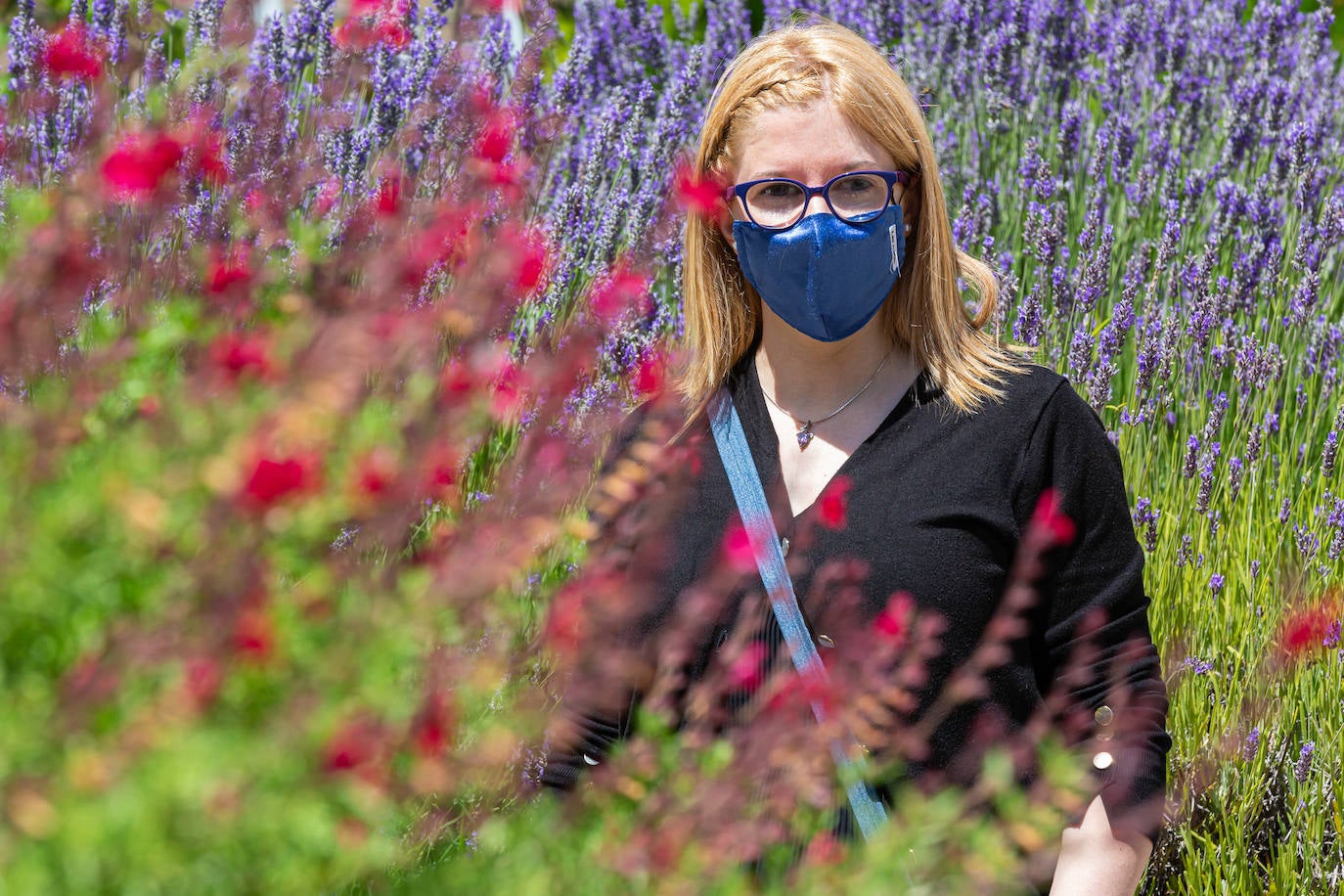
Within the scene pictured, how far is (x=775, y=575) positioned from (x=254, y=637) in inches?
45.6

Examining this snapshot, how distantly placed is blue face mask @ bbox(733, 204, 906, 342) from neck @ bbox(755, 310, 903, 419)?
0.06 metres

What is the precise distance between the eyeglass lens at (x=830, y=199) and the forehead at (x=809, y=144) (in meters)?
0.02

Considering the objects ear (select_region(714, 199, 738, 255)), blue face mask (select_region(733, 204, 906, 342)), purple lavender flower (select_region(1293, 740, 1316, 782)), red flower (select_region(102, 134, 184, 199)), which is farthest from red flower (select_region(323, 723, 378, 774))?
purple lavender flower (select_region(1293, 740, 1316, 782))

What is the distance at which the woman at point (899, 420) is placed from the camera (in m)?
1.88

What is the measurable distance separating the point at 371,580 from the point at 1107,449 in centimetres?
125

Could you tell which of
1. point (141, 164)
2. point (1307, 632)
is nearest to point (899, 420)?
point (1307, 632)

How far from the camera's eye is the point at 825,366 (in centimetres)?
215

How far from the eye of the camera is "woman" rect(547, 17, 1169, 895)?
188cm

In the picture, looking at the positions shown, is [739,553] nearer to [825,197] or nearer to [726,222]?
[825,197]

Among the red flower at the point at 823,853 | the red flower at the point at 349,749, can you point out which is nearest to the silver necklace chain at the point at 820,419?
the red flower at the point at 823,853

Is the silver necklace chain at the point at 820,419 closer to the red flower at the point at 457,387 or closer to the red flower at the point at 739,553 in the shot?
the red flower at the point at 739,553

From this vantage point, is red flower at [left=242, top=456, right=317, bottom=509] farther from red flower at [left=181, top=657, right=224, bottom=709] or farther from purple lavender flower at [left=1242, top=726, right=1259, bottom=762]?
purple lavender flower at [left=1242, top=726, right=1259, bottom=762]

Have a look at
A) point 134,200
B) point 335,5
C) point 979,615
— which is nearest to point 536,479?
point 979,615

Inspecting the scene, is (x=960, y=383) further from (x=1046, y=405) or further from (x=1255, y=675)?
(x=1255, y=675)
